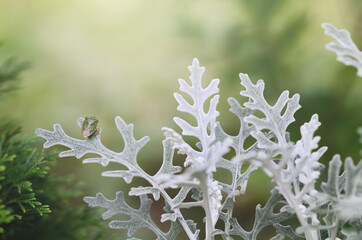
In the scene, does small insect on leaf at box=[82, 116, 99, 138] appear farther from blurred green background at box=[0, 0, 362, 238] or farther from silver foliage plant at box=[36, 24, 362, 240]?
blurred green background at box=[0, 0, 362, 238]

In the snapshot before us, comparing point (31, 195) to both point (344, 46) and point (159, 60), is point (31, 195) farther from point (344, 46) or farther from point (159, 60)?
point (159, 60)

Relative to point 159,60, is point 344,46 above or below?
below

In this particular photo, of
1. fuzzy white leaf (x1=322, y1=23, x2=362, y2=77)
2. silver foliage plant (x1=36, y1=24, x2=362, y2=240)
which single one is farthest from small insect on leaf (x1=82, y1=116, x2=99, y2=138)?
fuzzy white leaf (x1=322, y1=23, x2=362, y2=77)

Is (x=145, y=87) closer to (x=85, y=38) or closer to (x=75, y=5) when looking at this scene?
(x=85, y=38)

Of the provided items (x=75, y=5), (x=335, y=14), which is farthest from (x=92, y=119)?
(x=75, y=5)

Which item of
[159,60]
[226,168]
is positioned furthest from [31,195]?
[159,60]

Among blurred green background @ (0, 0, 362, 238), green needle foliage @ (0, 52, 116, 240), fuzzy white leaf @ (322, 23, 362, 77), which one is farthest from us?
blurred green background @ (0, 0, 362, 238)
